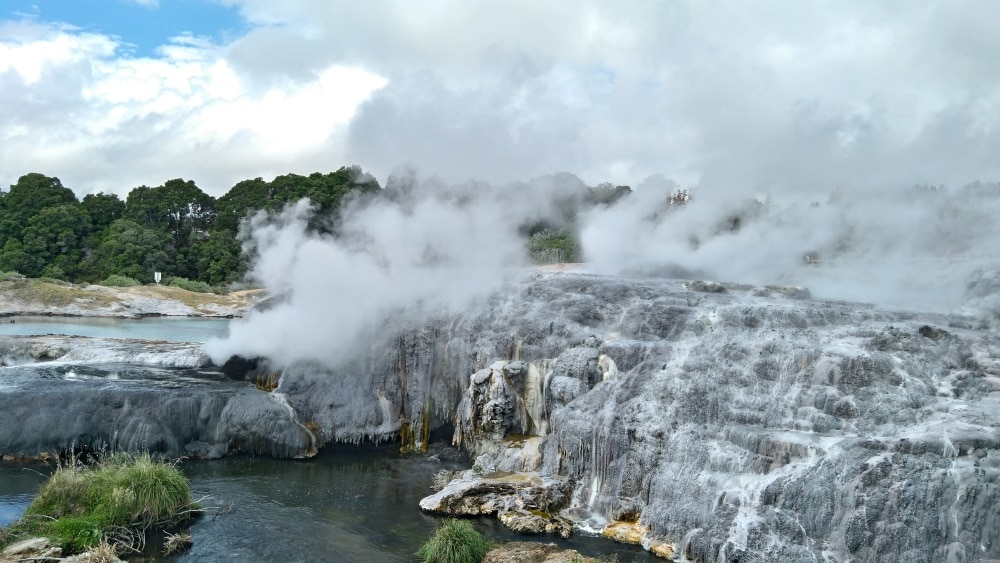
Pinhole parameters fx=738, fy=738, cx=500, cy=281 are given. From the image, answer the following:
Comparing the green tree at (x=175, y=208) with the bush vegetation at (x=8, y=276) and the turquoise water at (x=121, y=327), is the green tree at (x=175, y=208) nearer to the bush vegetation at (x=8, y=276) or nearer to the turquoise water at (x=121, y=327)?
the bush vegetation at (x=8, y=276)

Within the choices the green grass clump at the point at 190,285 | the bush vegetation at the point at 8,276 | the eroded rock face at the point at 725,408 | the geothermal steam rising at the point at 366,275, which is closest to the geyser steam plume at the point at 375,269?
the geothermal steam rising at the point at 366,275

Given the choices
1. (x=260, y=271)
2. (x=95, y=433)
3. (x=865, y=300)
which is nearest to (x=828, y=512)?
(x=865, y=300)

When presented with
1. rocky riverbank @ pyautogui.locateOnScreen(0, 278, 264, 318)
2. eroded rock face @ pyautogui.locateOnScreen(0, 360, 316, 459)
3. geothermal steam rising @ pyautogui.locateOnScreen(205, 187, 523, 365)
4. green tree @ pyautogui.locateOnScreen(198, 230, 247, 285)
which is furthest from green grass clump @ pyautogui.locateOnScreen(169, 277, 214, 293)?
eroded rock face @ pyautogui.locateOnScreen(0, 360, 316, 459)

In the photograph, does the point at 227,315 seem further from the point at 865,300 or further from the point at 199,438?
the point at 865,300

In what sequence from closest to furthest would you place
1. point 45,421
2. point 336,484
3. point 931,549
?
1. point 931,549
2. point 336,484
3. point 45,421

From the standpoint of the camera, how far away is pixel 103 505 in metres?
13.3

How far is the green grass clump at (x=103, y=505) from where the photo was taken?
41.3 feet

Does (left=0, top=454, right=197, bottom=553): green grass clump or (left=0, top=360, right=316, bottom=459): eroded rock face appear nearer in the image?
(left=0, top=454, right=197, bottom=553): green grass clump

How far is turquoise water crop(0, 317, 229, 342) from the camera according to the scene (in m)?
39.0

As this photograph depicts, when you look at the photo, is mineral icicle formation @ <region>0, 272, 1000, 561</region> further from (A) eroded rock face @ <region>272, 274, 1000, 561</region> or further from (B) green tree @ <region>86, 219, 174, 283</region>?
(B) green tree @ <region>86, 219, 174, 283</region>

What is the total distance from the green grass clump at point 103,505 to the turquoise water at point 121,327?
2389 cm

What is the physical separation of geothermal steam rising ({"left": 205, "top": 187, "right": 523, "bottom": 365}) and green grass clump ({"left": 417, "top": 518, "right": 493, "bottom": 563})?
10258 mm

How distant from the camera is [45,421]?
18500 mm

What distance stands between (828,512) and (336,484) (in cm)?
1064
